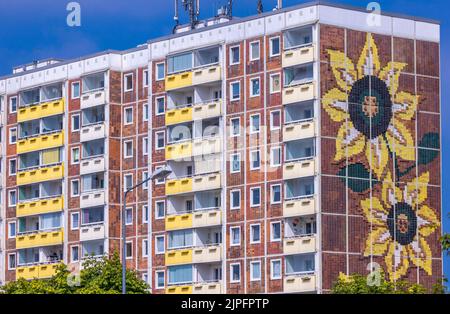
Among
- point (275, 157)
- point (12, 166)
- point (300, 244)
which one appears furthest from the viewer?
point (12, 166)

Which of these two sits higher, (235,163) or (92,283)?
(235,163)

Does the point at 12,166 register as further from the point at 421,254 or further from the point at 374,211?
the point at 421,254

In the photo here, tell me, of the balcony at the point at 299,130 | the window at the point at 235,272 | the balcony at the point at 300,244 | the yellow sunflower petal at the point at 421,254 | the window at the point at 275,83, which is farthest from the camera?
the window at the point at 235,272

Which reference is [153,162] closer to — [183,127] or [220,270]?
[183,127]

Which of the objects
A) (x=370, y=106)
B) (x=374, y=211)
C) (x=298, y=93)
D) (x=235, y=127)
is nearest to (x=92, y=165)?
(x=235, y=127)

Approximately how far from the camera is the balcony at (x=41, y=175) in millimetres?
109812

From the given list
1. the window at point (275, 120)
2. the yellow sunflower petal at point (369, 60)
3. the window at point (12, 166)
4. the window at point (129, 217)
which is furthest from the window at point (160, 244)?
the yellow sunflower petal at point (369, 60)

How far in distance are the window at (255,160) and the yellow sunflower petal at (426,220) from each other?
1116 cm

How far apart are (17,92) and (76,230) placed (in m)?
14.0

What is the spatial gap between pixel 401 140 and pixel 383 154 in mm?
2273

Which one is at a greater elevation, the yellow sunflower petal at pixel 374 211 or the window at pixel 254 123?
the window at pixel 254 123

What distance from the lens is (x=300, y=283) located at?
290 ft

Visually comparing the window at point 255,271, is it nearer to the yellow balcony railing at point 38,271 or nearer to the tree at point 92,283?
the tree at point 92,283
